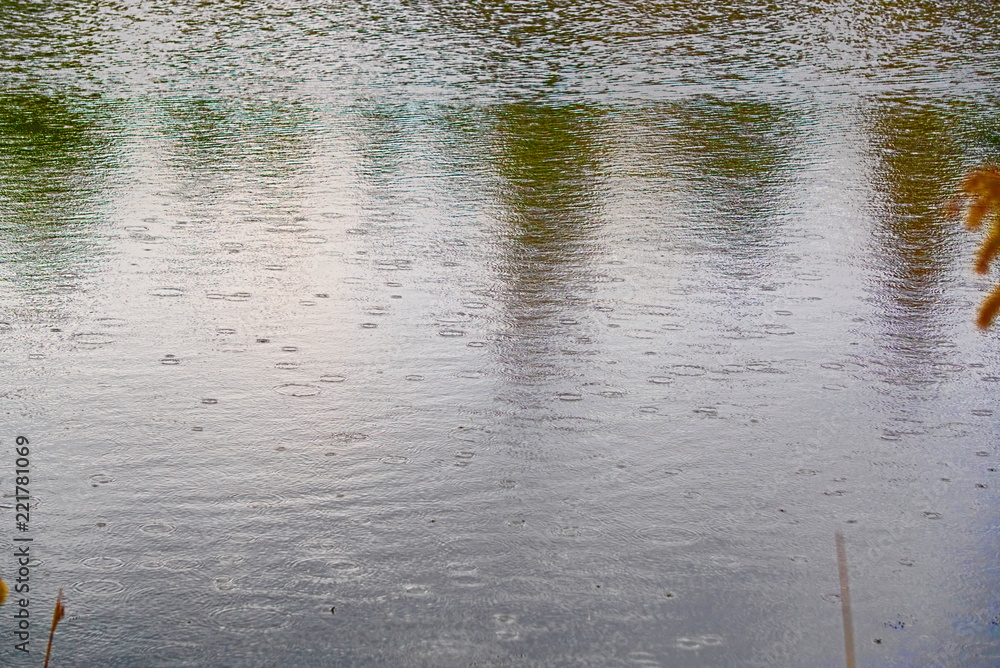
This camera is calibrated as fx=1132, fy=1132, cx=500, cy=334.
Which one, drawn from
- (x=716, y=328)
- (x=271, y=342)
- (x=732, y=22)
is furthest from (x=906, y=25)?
(x=271, y=342)

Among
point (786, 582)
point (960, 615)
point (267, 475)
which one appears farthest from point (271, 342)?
point (960, 615)

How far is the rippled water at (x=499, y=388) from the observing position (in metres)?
2.26

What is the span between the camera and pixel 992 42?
1021cm

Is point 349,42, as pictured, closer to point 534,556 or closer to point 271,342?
point 271,342

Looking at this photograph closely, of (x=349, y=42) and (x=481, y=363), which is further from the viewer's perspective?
(x=349, y=42)

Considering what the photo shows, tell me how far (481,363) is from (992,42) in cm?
847

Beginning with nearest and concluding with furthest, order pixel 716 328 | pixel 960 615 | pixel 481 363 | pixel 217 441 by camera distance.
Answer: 1. pixel 960 615
2. pixel 217 441
3. pixel 481 363
4. pixel 716 328

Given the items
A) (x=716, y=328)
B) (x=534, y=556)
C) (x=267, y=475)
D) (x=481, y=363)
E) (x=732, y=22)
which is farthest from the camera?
(x=732, y=22)

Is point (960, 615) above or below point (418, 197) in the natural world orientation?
above

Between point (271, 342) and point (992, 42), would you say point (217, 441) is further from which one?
point (992, 42)

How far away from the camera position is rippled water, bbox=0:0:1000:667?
7.43 feet

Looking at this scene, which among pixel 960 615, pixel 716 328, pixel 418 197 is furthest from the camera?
pixel 418 197

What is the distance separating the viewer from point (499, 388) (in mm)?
3387

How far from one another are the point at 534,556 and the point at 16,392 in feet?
5.69
